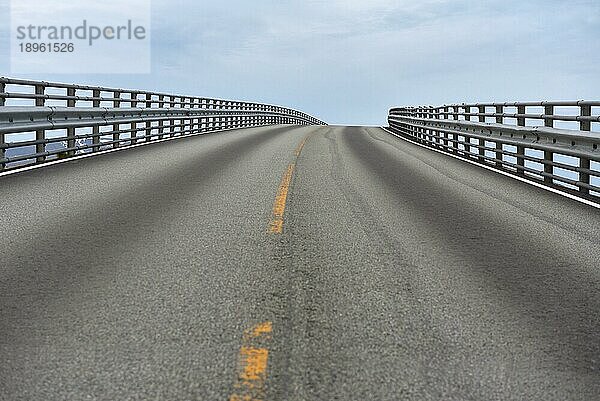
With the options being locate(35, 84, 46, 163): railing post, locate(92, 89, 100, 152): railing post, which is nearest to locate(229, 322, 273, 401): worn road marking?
locate(35, 84, 46, 163): railing post

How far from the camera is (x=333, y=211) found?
884 centimetres

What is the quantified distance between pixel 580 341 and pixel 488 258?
2161 millimetres

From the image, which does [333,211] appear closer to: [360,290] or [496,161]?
[360,290]

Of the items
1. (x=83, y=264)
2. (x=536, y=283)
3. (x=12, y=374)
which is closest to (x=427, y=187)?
(x=536, y=283)

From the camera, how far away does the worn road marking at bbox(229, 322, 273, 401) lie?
333cm

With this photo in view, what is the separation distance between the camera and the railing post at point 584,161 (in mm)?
10798

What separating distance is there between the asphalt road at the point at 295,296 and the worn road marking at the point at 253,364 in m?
0.01

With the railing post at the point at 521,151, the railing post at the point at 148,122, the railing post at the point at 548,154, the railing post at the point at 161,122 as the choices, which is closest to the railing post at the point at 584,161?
the railing post at the point at 548,154

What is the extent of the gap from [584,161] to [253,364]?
8.80 meters

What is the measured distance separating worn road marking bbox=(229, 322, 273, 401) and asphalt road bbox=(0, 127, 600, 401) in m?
0.01

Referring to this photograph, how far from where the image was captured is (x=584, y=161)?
11.1 m

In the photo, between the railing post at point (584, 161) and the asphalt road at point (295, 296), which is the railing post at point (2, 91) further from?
the railing post at point (584, 161)

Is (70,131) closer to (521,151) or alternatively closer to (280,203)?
(280,203)

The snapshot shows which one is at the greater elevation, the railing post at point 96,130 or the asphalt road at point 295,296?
the railing post at point 96,130
